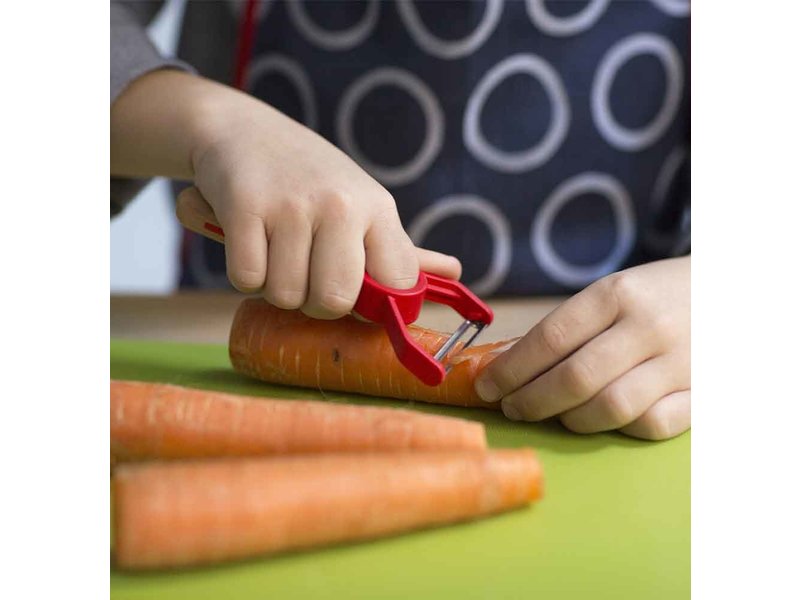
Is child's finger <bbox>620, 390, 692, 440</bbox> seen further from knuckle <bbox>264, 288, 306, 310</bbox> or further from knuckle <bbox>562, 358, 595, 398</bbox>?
knuckle <bbox>264, 288, 306, 310</bbox>

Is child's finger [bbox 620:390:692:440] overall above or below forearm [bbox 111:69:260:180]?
below

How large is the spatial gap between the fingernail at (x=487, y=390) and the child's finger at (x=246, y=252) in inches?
7.0

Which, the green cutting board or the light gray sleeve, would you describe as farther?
the light gray sleeve

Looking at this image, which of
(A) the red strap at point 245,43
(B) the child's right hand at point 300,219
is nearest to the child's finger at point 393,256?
(B) the child's right hand at point 300,219

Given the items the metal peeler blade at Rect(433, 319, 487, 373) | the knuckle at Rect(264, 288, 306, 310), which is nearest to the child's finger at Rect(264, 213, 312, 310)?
the knuckle at Rect(264, 288, 306, 310)

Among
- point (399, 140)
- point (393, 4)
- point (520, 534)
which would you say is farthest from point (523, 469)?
point (393, 4)

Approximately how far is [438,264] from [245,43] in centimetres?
33

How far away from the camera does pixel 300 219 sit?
639 millimetres

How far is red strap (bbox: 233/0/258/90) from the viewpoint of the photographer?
790 millimetres

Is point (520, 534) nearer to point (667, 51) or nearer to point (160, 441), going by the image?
point (160, 441)

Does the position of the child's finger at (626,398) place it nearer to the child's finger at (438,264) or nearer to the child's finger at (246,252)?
the child's finger at (438,264)

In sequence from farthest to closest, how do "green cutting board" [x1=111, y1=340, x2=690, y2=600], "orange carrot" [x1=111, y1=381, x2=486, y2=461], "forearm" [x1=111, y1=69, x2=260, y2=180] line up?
"forearm" [x1=111, y1=69, x2=260, y2=180] < "orange carrot" [x1=111, y1=381, x2=486, y2=461] < "green cutting board" [x1=111, y1=340, x2=690, y2=600]

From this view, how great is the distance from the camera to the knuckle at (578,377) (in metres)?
0.61

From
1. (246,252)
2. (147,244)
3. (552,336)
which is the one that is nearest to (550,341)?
(552,336)
